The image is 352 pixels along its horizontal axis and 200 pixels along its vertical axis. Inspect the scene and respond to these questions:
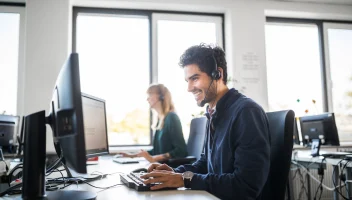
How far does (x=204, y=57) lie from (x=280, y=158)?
547 mm

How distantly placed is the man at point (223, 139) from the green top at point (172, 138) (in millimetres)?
1060

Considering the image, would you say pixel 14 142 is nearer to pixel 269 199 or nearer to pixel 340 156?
pixel 269 199

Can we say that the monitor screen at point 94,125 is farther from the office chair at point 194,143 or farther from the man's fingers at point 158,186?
the office chair at point 194,143

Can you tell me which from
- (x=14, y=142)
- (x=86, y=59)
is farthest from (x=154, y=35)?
(x=14, y=142)

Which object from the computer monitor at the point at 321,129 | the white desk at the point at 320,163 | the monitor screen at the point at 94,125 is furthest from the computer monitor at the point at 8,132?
the computer monitor at the point at 321,129

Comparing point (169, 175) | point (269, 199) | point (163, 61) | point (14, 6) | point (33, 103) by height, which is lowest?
point (269, 199)

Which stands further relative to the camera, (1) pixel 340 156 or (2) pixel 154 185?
(1) pixel 340 156

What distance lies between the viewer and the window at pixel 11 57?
3650mm

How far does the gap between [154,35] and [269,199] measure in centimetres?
305

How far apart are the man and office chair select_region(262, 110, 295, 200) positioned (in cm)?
7

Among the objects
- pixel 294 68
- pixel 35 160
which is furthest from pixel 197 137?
pixel 294 68

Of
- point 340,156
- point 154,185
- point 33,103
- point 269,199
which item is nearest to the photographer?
point 154,185

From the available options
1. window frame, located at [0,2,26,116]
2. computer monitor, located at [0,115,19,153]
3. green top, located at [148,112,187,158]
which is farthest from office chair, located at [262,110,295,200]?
window frame, located at [0,2,26,116]

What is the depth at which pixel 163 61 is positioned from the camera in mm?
3939
